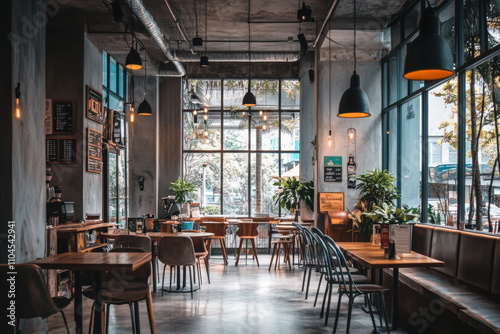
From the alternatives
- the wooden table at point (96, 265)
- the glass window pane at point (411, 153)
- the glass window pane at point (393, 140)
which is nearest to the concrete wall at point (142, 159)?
the glass window pane at point (393, 140)

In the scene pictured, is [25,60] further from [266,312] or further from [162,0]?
[162,0]

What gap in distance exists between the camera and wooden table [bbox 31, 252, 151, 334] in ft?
12.8

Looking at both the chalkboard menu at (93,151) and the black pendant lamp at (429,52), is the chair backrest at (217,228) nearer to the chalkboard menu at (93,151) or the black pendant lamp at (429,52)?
the chalkboard menu at (93,151)

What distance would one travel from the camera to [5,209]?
175 inches

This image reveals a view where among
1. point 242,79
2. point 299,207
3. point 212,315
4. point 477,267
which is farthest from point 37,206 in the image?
point 242,79

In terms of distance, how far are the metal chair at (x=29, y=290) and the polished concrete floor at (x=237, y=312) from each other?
4.81 ft

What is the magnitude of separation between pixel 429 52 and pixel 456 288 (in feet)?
8.26

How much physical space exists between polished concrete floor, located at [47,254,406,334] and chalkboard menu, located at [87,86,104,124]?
341cm

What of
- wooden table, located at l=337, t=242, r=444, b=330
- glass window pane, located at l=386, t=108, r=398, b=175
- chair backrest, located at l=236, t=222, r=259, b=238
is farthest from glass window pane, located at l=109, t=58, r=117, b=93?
wooden table, located at l=337, t=242, r=444, b=330

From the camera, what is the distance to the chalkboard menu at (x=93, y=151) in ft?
26.8

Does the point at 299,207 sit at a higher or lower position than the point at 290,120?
lower

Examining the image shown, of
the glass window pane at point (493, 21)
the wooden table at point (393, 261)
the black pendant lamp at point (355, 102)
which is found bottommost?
the wooden table at point (393, 261)

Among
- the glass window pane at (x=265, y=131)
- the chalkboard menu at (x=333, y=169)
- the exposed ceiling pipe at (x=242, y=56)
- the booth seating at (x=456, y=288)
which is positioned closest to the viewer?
the booth seating at (x=456, y=288)

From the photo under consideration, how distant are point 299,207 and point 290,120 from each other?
2.88 metres
